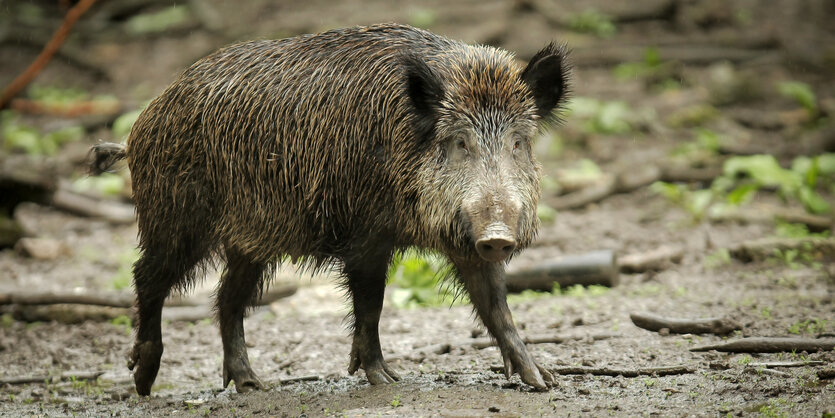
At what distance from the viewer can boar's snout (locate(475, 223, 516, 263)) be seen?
4473mm

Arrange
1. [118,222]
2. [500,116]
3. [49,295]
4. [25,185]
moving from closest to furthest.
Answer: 1. [500,116]
2. [49,295]
3. [25,185]
4. [118,222]

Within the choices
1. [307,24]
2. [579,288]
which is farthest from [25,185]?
[307,24]

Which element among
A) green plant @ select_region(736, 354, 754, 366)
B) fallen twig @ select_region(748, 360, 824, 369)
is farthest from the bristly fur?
fallen twig @ select_region(748, 360, 824, 369)

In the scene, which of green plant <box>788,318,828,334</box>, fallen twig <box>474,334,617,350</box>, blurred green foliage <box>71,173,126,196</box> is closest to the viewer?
green plant <box>788,318,828,334</box>

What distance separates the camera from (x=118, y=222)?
37.4ft

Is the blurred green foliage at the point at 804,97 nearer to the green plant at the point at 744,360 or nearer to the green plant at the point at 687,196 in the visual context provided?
the green plant at the point at 687,196

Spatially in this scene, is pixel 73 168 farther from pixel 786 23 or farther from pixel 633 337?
pixel 786 23

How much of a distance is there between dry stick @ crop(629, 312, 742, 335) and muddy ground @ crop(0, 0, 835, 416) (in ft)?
0.22

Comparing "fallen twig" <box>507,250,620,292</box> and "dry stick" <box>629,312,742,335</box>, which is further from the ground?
"fallen twig" <box>507,250,620,292</box>

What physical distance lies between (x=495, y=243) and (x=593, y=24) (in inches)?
512

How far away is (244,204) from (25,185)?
508 cm

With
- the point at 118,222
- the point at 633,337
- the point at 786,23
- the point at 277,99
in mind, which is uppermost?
the point at 786,23

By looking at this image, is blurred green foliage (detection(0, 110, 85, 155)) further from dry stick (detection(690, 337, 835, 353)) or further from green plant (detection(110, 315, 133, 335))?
dry stick (detection(690, 337, 835, 353))

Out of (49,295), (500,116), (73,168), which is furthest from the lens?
(73,168)
